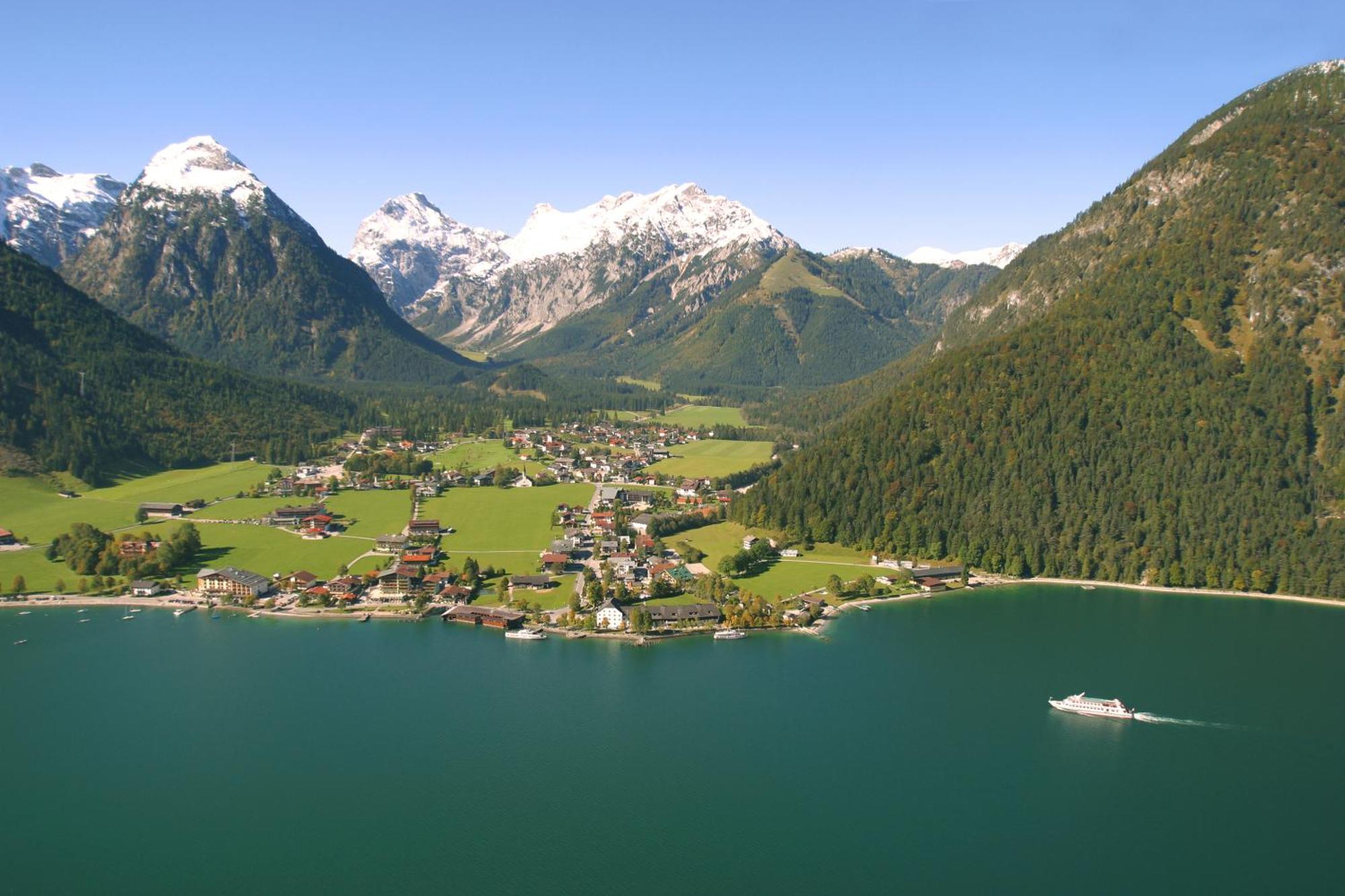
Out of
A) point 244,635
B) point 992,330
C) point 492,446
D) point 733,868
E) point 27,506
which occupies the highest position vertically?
point 992,330

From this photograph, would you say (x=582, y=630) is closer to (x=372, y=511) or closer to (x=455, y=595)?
(x=455, y=595)

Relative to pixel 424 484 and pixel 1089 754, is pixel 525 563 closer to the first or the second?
pixel 424 484

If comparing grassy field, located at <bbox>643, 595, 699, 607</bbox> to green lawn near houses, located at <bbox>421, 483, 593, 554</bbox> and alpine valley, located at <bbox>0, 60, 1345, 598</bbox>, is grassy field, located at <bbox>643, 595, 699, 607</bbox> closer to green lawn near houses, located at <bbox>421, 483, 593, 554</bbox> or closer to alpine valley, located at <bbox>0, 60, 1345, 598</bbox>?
alpine valley, located at <bbox>0, 60, 1345, 598</bbox>

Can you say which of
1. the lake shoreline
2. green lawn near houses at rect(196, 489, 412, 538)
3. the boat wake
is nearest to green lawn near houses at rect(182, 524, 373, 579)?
green lawn near houses at rect(196, 489, 412, 538)

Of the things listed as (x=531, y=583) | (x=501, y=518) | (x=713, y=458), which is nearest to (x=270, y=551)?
(x=501, y=518)

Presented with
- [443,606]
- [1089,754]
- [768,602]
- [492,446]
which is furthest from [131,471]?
[1089,754]

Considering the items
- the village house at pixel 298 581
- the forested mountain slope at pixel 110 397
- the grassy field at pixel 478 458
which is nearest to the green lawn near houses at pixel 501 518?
the village house at pixel 298 581
